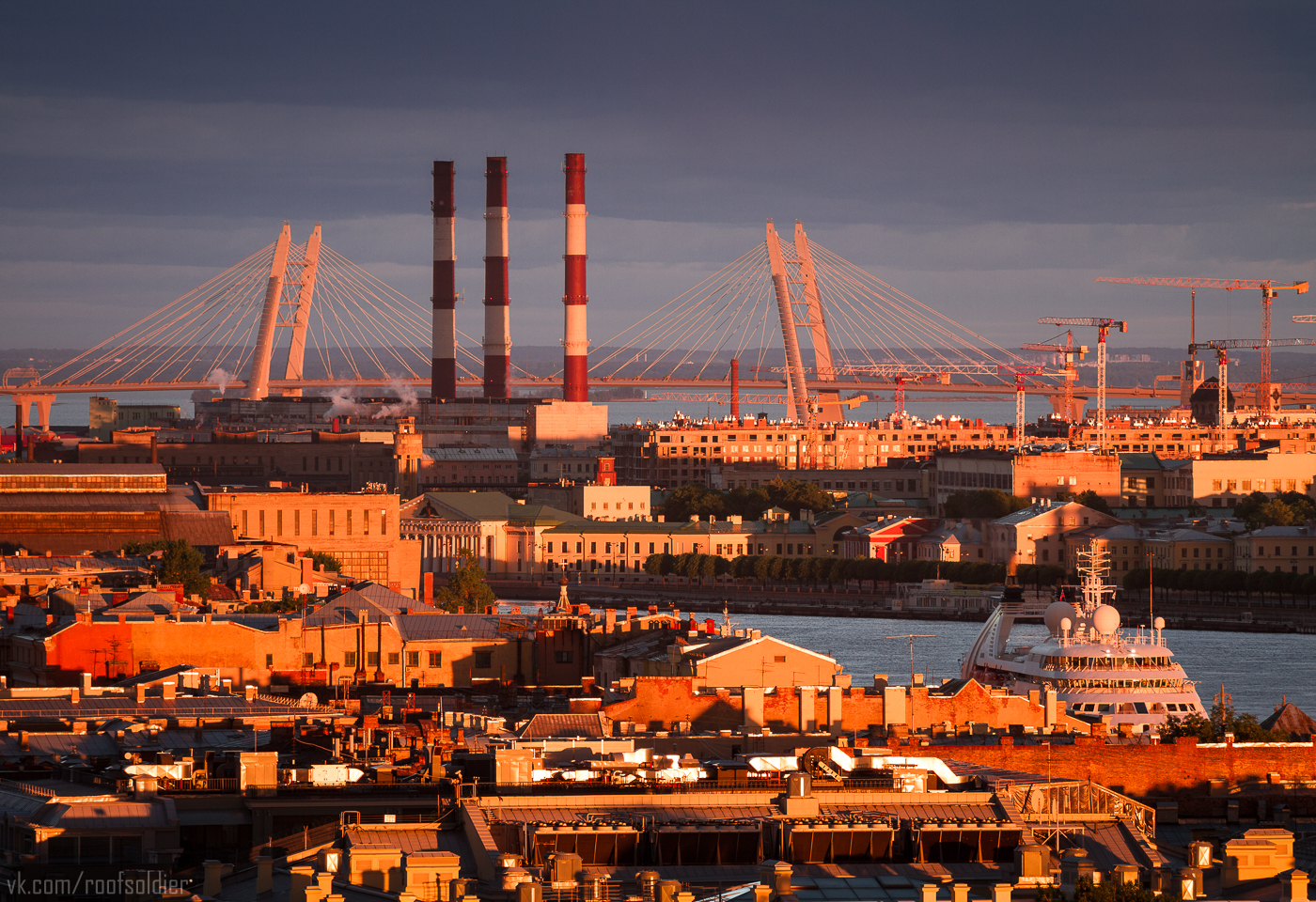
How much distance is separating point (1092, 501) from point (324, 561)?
36718mm

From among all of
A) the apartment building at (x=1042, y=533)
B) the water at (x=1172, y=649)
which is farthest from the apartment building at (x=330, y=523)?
the apartment building at (x=1042, y=533)

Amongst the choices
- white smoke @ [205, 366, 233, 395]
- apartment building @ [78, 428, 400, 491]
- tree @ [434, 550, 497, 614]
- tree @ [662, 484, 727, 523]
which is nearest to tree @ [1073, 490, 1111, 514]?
tree @ [662, 484, 727, 523]

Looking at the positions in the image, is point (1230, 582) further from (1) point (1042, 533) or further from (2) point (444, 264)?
(2) point (444, 264)

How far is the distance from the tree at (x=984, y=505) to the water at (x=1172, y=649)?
16203 mm

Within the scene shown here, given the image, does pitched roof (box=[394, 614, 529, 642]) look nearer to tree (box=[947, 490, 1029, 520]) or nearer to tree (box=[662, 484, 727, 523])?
tree (box=[947, 490, 1029, 520])

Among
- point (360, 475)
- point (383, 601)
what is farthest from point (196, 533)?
point (360, 475)

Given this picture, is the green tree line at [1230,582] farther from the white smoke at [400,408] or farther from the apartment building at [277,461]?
the white smoke at [400,408]

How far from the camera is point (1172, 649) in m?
46.6

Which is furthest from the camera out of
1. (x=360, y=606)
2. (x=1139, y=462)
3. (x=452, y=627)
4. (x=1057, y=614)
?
(x=1139, y=462)

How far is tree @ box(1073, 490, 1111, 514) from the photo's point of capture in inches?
2899

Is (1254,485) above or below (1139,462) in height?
below

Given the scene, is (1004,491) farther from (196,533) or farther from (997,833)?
(997,833)

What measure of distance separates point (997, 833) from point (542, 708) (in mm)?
9402

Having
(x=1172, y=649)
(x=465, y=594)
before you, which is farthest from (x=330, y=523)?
(x=1172, y=649)
